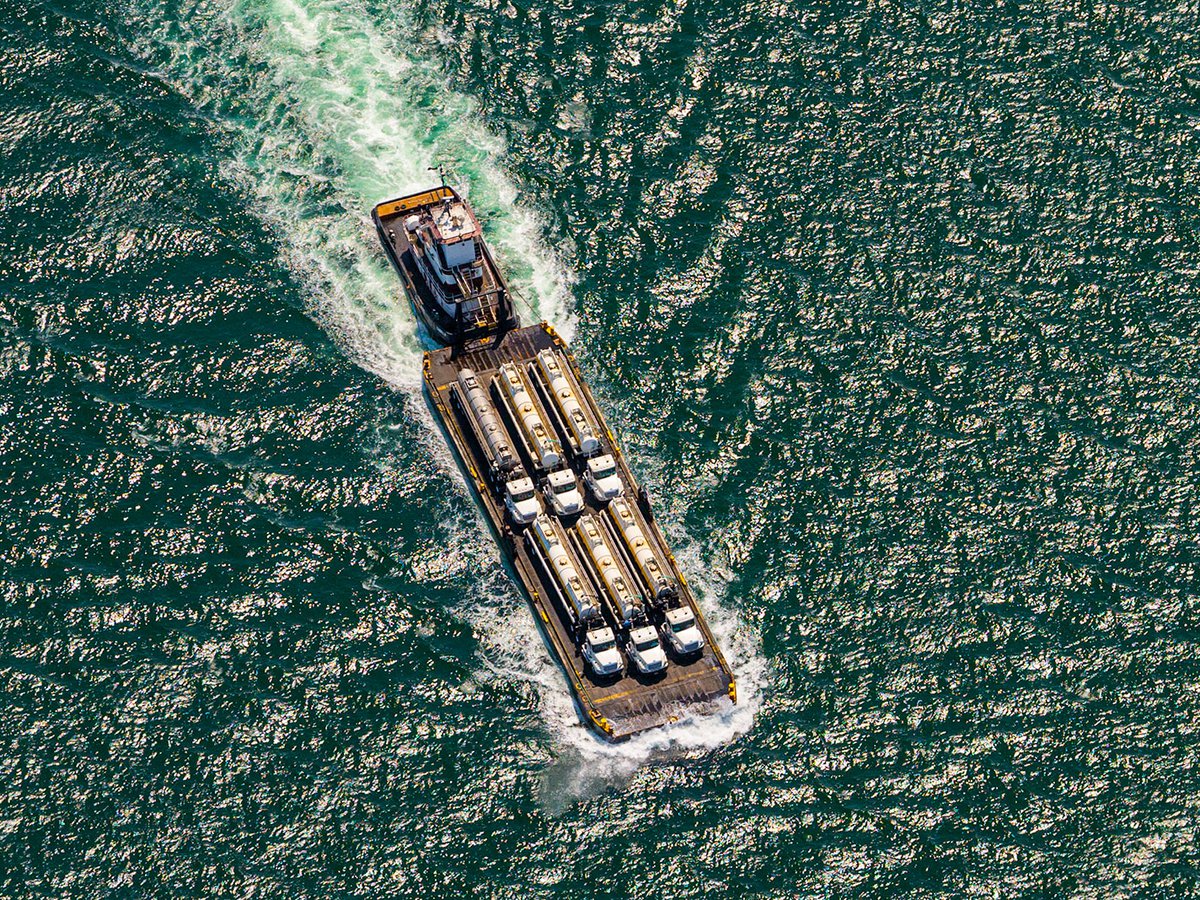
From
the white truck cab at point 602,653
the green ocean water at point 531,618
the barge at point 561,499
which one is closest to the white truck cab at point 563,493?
the barge at point 561,499

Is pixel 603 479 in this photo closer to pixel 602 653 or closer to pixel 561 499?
pixel 561 499

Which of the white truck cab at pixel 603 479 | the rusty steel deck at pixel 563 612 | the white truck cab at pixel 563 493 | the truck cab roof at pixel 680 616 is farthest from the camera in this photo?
the white truck cab at pixel 603 479

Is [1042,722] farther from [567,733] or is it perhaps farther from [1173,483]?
[567,733]

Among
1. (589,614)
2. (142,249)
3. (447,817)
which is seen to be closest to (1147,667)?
(589,614)

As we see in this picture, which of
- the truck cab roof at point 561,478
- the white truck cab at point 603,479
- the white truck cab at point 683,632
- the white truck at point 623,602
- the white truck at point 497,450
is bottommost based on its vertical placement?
the white truck cab at point 683,632

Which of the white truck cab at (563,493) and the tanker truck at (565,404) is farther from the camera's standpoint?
the tanker truck at (565,404)

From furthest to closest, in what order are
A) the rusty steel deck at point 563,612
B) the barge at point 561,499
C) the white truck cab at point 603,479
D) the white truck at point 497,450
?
the white truck cab at point 603,479, the white truck at point 497,450, the barge at point 561,499, the rusty steel deck at point 563,612

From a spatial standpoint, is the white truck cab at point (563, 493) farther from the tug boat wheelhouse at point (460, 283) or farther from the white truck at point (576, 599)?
the tug boat wheelhouse at point (460, 283)

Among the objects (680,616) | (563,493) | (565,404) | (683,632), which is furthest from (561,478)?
(683,632)
